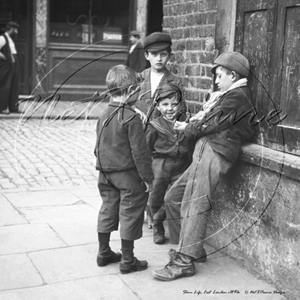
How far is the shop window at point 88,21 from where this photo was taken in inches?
563

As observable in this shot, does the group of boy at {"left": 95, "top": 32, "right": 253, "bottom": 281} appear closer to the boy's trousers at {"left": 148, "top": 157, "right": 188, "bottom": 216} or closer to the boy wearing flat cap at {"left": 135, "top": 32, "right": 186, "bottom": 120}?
the boy's trousers at {"left": 148, "top": 157, "right": 188, "bottom": 216}

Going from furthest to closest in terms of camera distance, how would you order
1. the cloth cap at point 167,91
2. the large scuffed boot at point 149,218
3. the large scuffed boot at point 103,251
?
1. the large scuffed boot at point 149,218
2. the cloth cap at point 167,91
3. the large scuffed boot at point 103,251

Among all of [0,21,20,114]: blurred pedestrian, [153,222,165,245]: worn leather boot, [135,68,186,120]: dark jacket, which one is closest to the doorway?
[0,21,20,114]: blurred pedestrian

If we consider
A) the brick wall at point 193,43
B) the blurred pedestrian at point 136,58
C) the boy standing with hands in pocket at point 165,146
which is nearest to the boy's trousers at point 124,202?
the boy standing with hands in pocket at point 165,146

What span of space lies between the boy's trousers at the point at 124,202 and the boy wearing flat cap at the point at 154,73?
79cm

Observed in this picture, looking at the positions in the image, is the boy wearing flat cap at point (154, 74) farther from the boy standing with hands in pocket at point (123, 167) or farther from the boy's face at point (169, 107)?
the boy standing with hands in pocket at point (123, 167)

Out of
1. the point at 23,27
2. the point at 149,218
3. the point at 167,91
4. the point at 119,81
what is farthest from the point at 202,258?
the point at 23,27

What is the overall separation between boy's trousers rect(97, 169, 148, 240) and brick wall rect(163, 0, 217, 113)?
1.12 m

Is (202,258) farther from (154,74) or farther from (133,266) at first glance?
(154,74)

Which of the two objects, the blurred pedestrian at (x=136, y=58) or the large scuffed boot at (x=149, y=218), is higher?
the blurred pedestrian at (x=136, y=58)

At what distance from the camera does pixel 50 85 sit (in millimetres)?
14523

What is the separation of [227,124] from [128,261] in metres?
1.22

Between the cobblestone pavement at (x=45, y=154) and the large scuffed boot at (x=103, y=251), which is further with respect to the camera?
the cobblestone pavement at (x=45, y=154)

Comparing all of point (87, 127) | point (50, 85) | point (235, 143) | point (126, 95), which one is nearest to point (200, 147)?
point (235, 143)
